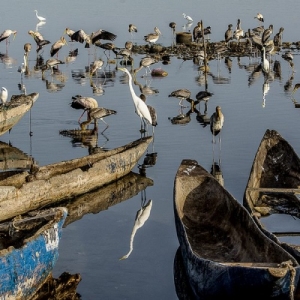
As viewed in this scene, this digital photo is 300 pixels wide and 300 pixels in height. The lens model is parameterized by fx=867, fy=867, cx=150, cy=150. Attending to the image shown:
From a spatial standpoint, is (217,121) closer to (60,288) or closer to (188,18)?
(60,288)

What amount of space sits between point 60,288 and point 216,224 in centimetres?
298

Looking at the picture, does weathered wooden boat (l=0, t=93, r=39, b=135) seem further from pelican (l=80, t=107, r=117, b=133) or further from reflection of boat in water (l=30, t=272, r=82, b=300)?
reflection of boat in water (l=30, t=272, r=82, b=300)

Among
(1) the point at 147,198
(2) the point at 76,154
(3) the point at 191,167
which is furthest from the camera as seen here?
(2) the point at 76,154

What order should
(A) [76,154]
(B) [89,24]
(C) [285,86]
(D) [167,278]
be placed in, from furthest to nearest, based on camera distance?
A: (B) [89,24]
(C) [285,86]
(A) [76,154]
(D) [167,278]

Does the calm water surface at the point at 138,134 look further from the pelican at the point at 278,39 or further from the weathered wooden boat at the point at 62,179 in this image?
the pelican at the point at 278,39

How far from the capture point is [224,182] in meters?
17.9

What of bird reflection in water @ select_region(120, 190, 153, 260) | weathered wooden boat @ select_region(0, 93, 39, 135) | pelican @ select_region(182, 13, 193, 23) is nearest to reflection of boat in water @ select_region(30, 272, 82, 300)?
bird reflection in water @ select_region(120, 190, 153, 260)

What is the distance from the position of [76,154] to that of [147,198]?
3.55m

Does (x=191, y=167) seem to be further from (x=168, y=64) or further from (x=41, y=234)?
(x=168, y=64)

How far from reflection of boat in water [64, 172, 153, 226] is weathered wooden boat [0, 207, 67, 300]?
3.20m

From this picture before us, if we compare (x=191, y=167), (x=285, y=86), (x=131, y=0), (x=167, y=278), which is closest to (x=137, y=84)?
(x=285, y=86)

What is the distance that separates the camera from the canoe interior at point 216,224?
40.8 feet

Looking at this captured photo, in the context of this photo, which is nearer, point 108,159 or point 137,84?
point 108,159

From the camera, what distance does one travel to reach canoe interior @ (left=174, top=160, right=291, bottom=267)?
1243cm
